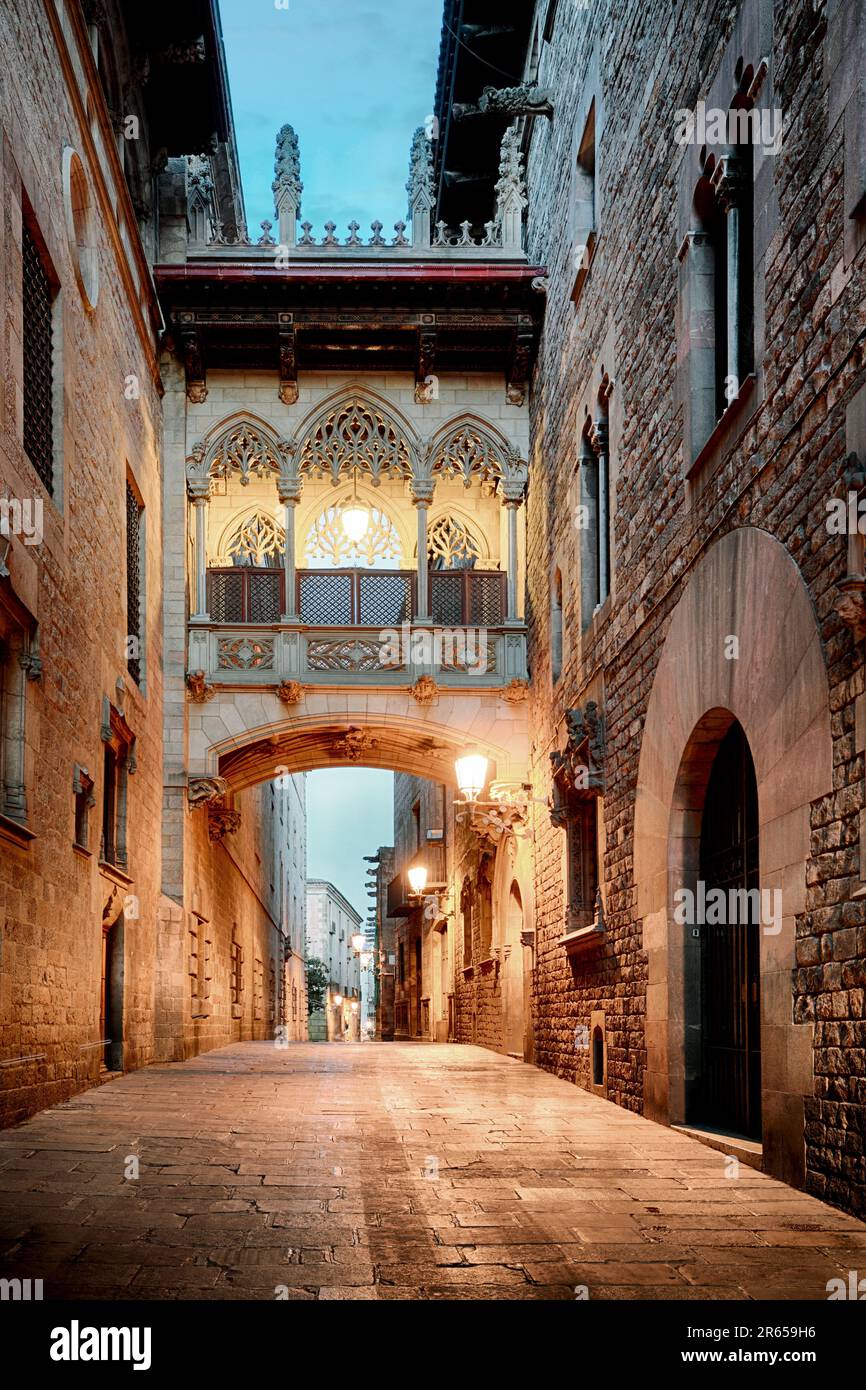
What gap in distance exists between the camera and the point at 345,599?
17.8 meters

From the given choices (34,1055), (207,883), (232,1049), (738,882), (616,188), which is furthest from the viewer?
(232,1049)

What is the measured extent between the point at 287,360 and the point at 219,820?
6122 millimetres

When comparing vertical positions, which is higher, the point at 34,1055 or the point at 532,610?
the point at 532,610

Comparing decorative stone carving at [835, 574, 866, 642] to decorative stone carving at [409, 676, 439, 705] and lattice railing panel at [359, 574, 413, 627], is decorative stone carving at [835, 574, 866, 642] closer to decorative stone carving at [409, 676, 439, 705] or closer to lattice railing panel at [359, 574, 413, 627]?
decorative stone carving at [409, 676, 439, 705]

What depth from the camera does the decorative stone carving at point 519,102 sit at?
51.8 ft

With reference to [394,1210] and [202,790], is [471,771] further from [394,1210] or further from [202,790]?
[394,1210]

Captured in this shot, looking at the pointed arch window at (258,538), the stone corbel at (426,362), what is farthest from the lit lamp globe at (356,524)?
the stone corbel at (426,362)

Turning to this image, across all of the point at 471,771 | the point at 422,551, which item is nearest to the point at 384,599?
the point at 422,551

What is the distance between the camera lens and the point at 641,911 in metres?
10.2

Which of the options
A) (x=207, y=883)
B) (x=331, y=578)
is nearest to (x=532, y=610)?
(x=331, y=578)

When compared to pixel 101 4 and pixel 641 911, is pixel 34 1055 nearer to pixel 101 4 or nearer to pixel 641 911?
pixel 641 911

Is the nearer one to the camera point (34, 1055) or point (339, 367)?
point (34, 1055)

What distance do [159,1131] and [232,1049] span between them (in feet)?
40.8

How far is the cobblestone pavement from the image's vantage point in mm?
4719
